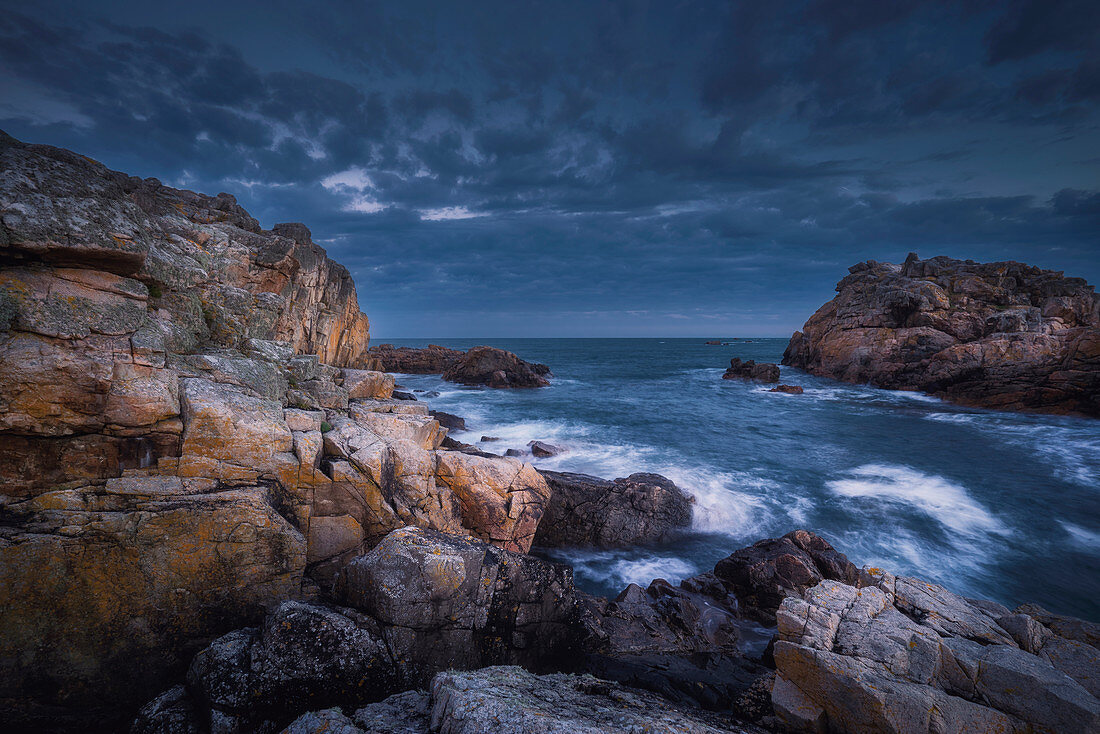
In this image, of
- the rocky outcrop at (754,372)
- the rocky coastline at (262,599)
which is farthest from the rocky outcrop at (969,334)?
the rocky coastline at (262,599)

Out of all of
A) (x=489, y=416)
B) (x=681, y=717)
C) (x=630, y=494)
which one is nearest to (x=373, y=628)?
(x=681, y=717)

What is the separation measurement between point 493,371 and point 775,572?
1546 inches

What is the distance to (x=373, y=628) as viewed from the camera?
16.6ft

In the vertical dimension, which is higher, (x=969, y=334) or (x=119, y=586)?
(x=969, y=334)

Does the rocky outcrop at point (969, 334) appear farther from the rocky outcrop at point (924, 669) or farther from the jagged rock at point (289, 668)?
the jagged rock at point (289, 668)

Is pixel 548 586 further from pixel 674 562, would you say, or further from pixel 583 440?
pixel 583 440

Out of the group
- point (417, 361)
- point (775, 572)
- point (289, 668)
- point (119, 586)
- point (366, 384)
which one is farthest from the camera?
point (417, 361)

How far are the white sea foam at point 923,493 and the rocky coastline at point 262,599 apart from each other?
1146 cm

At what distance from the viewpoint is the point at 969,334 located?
39625 mm

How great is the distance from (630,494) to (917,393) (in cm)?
4389

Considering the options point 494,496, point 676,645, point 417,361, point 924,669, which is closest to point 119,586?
point 494,496

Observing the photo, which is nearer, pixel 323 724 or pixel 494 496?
pixel 323 724

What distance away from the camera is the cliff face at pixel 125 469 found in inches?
190

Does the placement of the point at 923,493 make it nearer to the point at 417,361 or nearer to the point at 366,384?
the point at 366,384
